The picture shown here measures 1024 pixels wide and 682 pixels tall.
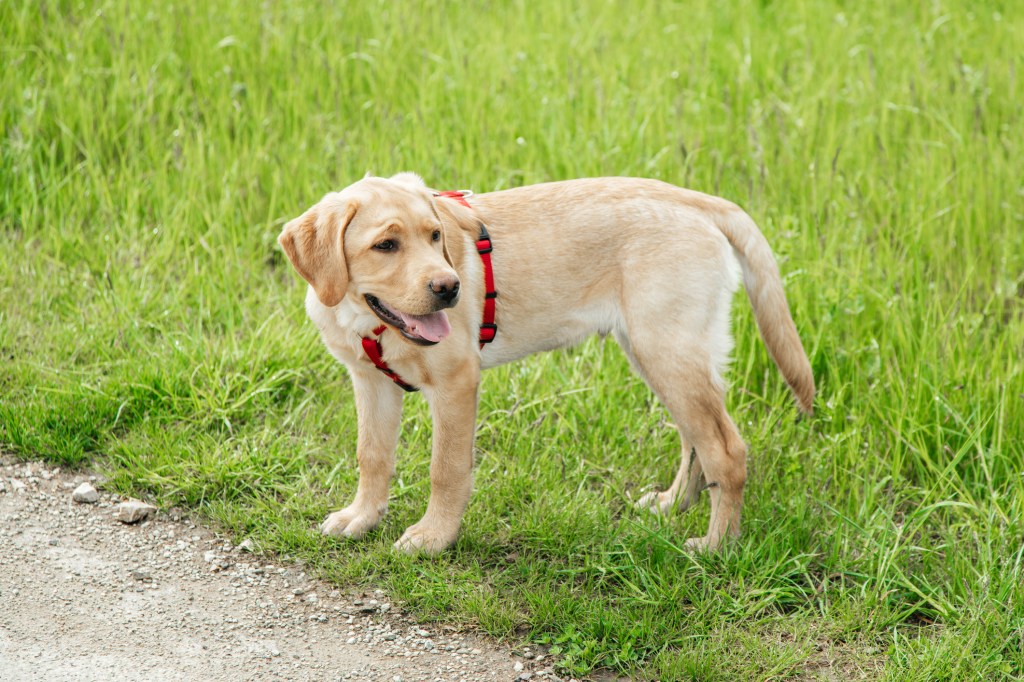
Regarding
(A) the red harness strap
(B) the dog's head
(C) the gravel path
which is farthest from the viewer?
(A) the red harness strap

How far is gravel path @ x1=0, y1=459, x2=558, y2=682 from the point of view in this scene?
3.16m

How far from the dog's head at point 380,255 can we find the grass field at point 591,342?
941mm

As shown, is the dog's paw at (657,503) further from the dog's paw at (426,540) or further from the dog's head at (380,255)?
the dog's head at (380,255)

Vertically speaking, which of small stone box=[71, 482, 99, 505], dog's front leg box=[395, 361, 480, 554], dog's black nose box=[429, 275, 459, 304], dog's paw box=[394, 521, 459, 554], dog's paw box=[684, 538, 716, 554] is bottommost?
dog's paw box=[684, 538, 716, 554]

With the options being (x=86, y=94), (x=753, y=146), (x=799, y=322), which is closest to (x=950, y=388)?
(x=799, y=322)

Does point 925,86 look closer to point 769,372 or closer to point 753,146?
point 753,146

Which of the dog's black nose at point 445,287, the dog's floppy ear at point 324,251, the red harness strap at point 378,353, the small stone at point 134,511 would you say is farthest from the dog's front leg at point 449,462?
the small stone at point 134,511

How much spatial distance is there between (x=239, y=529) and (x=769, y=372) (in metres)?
2.24

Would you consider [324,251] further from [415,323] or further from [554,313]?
[554,313]

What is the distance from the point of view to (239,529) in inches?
152

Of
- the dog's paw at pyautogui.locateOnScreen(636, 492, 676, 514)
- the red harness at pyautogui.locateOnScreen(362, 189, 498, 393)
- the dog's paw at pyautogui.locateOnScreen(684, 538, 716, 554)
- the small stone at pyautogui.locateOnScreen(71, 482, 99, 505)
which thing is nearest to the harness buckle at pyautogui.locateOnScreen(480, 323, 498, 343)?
the red harness at pyautogui.locateOnScreen(362, 189, 498, 393)

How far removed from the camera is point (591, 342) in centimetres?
475

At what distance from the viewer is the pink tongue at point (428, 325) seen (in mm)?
3369

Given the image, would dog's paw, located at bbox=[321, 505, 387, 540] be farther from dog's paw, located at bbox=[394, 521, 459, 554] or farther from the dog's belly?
the dog's belly
